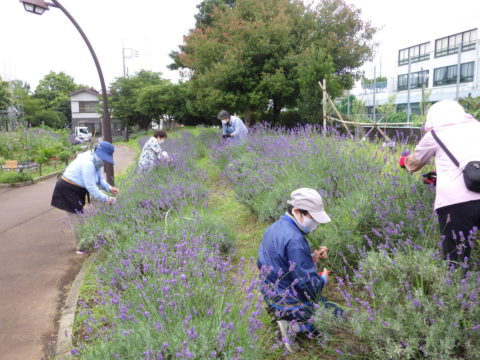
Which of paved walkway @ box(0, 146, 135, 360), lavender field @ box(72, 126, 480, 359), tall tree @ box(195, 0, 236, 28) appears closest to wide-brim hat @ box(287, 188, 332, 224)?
lavender field @ box(72, 126, 480, 359)

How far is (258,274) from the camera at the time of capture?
322 cm

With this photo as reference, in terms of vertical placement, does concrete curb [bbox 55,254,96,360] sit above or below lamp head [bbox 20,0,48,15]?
below

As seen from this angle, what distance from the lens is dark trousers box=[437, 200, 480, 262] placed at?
8.37ft

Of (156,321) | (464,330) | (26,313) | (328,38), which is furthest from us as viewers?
(328,38)

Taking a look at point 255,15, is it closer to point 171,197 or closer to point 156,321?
point 171,197

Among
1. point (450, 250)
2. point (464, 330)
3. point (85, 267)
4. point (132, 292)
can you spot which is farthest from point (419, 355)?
point (85, 267)

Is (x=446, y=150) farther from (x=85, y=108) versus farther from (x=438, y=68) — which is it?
(x=85, y=108)

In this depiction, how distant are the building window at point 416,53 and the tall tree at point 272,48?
25.5 m

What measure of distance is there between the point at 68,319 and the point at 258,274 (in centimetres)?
201

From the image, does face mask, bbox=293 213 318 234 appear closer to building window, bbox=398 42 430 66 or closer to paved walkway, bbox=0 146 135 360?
paved walkway, bbox=0 146 135 360

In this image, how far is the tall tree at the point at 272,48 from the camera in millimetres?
13875

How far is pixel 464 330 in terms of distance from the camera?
2.10 meters

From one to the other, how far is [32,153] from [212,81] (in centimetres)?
832

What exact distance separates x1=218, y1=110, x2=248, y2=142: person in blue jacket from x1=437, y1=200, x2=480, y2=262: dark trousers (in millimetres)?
6938
